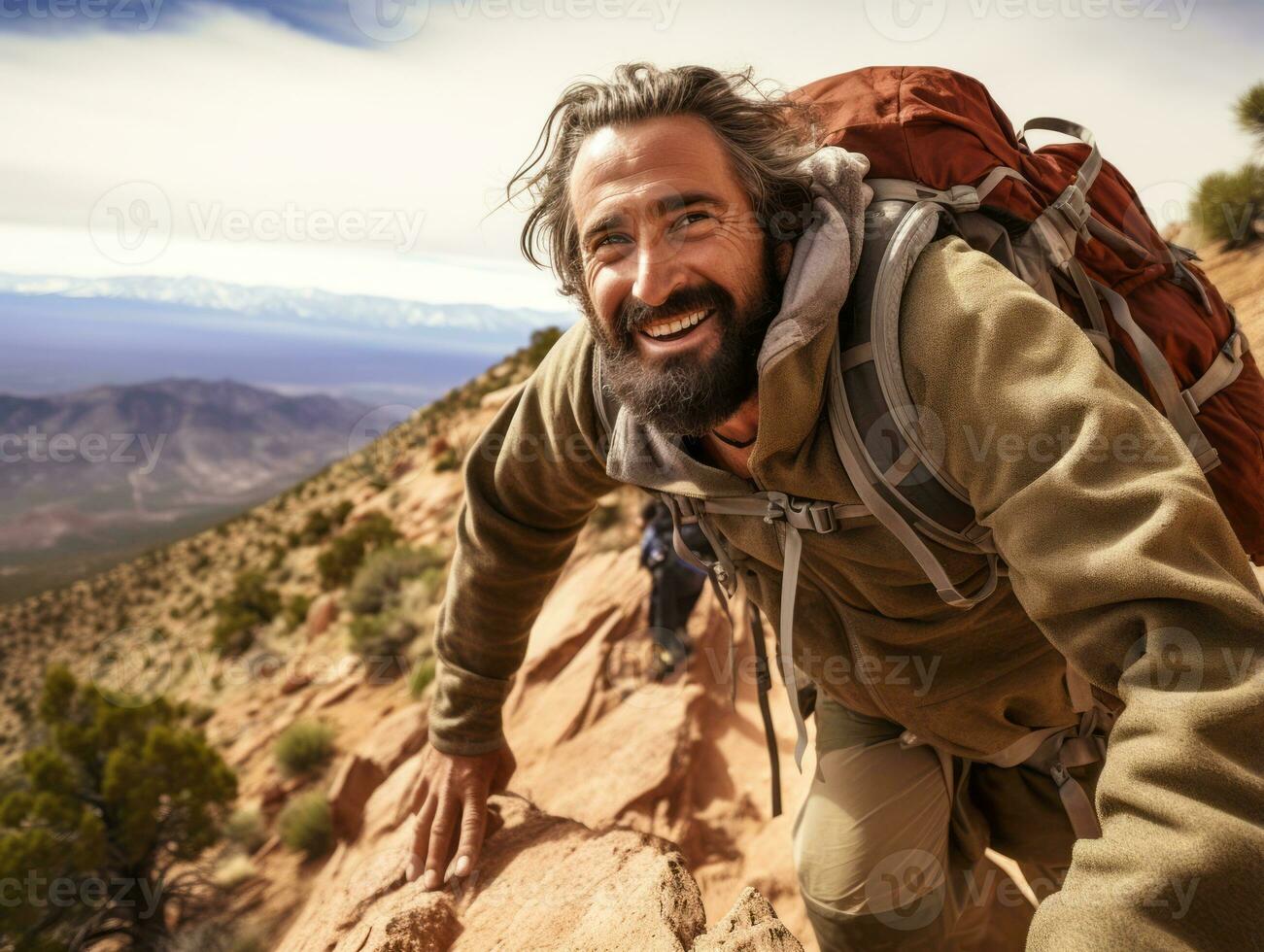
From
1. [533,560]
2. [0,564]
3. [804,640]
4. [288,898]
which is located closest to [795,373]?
[804,640]

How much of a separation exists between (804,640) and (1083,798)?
0.98m

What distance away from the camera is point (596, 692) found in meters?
5.55

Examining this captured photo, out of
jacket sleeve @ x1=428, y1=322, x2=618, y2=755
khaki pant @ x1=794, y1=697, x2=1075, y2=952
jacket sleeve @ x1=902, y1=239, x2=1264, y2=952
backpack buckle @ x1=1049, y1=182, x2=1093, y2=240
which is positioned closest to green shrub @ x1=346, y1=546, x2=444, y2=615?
jacket sleeve @ x1=428, y1=322, x2=618, y2=755

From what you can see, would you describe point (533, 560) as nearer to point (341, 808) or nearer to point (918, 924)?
point (918, 924)

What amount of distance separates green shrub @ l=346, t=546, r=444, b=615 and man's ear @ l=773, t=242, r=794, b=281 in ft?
40.8

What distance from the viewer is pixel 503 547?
2627 millimetres

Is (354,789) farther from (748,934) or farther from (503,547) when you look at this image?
(748,934)

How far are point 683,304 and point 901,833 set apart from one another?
1.66m

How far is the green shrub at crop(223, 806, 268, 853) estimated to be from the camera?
8008 millimetres

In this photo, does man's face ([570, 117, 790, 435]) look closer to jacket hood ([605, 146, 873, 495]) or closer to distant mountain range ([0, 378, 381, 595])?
jacket hood ([605, 146, 873, 495])

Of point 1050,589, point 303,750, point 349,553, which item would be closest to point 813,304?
point 1050,589

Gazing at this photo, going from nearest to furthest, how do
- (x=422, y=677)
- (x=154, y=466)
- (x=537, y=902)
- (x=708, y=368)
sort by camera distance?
(x=708, y=368) → (x=537, y=902) → (x=422, y=677) → (x=154, y=466)

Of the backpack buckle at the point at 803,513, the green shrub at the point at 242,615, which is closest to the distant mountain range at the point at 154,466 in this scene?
the green shrub at the point at 242,615

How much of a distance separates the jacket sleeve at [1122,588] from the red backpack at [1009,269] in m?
0.11
